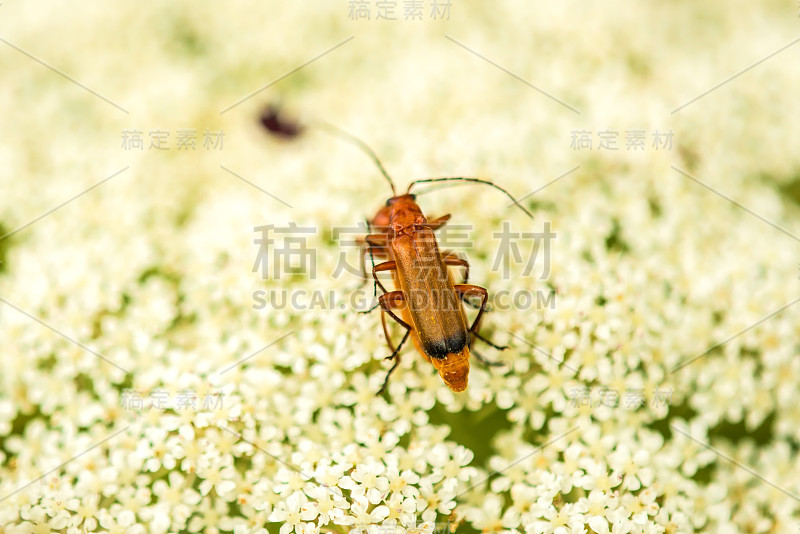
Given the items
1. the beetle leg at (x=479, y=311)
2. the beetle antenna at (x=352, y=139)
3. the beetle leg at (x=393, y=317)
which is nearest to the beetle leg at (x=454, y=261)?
the beetle leg at (x=479, y=311)

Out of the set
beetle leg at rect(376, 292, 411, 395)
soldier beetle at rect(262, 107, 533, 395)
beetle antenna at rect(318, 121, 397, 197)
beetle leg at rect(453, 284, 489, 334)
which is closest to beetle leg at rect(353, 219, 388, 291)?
soldier beetle at rect(262, 107, 533, 395)

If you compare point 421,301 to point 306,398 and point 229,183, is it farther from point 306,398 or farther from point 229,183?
point 229,183

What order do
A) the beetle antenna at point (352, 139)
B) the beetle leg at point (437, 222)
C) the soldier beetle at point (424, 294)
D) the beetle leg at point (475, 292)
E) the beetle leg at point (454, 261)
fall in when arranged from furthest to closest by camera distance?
the beetle antenna at point (352, 139) < the beetle leg at point (437, 222) < the beetle leg at point (454, 261) < the beetle leg at point (475, 292) < the soldier beetle at point (424, 294)

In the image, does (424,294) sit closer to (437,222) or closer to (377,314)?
(377,314)

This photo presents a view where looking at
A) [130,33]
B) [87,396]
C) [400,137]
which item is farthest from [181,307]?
[130,33]

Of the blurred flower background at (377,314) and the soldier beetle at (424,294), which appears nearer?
the soldier beetle at (424,294)

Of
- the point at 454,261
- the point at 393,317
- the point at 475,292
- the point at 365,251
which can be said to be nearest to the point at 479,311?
the point at 475,292

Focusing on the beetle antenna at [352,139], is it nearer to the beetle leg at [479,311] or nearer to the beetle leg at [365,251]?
the beetle leg at [365,251]

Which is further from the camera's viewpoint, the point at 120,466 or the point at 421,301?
the point at 120,466
